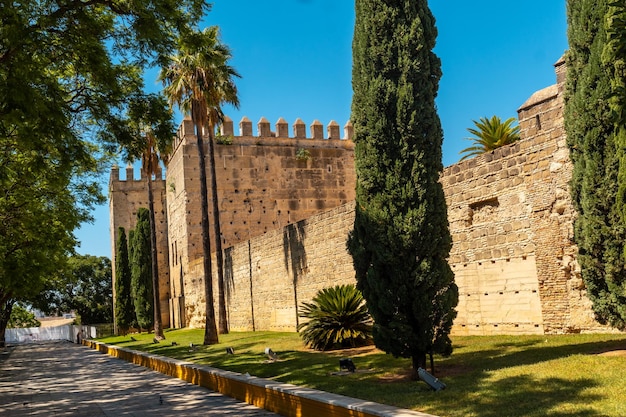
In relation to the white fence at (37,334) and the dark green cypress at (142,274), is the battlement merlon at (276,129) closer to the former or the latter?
the dark green cypress at (142,274)

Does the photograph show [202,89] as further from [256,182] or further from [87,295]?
[87,295]

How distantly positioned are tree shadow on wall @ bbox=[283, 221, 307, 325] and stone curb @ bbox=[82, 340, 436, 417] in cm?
713

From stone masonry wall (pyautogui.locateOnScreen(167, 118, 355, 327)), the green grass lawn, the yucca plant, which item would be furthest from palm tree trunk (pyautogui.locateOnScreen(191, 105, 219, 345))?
stone masonry wall (pyautogui.locateOnScreen(167, 118, 355, 327))

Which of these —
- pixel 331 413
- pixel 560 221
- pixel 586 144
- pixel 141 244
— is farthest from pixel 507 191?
pixel 141 244

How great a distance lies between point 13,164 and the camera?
16.4m

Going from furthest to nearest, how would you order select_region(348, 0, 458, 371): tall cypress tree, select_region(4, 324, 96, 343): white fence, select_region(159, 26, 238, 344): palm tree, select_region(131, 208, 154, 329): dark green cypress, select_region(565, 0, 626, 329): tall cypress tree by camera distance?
select_region(4, 324, 96, 343): white fence, select_region(131, 208, 154, 329): dark green cypress, select_region(159, 26, 238, 344): palm tree, select_region(348, 0, 458, 371): tall cypress tree, select_region(565, 0, 626, 329): tall cypress tree

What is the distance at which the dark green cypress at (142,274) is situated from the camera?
4028 centimetres

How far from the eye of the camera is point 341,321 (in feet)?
47.1

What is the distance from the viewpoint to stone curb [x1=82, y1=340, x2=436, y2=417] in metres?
6.82

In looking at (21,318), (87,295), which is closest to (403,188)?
(87,295)

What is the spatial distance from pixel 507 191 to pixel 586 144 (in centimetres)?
424

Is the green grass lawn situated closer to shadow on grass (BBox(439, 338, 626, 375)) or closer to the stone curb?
shadow on grass (BBox(439, 338, 626, 375))

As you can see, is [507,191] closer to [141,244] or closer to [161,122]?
[161,122]

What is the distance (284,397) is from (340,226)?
10132 mm
